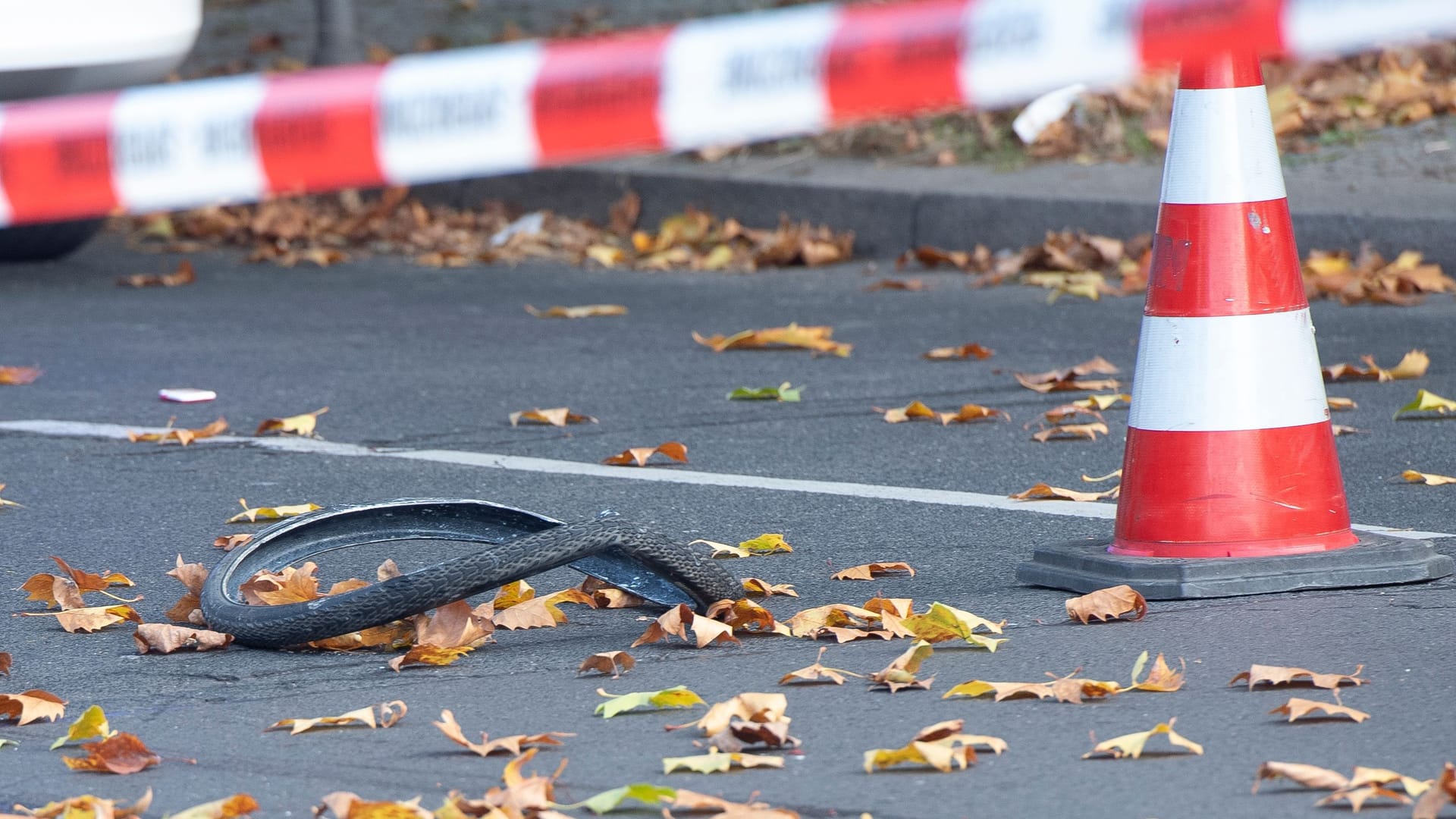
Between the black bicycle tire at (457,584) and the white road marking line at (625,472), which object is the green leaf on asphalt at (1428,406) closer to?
the white road marking line at (625,472)

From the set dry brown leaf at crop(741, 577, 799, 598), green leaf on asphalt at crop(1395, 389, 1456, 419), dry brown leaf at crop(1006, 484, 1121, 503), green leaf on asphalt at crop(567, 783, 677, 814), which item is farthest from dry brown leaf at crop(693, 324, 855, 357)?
green leaf on asphalt at crop(567, 783, 677, 814)

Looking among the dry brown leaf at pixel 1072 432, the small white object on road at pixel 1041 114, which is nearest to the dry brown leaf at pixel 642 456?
the dry brown leaf at pixel 1072 432

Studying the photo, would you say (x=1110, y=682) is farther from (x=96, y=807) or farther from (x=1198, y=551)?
(x=96, y=807)

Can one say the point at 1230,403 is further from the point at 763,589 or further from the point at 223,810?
the point at 223,810

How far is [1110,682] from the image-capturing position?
3.22 meters

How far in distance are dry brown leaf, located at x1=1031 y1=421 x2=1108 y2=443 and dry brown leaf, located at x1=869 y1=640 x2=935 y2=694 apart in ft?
6.82

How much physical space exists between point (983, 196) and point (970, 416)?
3.21m

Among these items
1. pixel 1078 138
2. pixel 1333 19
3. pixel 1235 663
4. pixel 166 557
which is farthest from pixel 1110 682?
pixel 1078 138

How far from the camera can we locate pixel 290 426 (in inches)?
227

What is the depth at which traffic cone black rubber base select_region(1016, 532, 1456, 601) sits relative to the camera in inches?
148

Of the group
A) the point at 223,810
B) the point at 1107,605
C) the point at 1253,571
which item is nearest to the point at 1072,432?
the point at 1253,571

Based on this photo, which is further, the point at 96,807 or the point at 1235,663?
the point at 1235,663

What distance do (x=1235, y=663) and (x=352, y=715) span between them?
1.30 metres

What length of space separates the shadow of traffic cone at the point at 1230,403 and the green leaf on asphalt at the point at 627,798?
1274 millimetres
